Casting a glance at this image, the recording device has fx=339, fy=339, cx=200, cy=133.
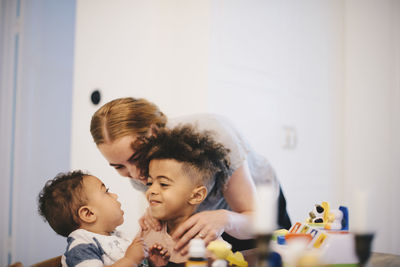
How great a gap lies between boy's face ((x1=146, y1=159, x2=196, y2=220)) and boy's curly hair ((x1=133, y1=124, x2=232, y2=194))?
0.02 metres

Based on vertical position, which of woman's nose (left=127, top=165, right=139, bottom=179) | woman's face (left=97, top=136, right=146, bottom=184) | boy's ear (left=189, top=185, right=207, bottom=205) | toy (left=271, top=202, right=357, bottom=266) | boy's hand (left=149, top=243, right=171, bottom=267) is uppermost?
woman's face (left=97, top=136, right=146, bottom=184)

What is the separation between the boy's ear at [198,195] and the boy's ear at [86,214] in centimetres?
23

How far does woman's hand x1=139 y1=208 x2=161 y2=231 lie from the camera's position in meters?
0.82

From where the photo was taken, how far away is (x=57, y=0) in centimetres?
102

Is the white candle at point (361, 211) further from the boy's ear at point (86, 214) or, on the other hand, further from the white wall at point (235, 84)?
the boy's ear at point (86, 214)

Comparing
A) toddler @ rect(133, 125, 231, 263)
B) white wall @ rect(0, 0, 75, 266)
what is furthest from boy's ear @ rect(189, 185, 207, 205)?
white wall @ rect(0, 0, 75, 266)

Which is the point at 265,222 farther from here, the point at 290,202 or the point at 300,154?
the point at 300,154

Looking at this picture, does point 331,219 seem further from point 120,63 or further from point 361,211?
point 120,63

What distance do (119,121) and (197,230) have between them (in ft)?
1.09

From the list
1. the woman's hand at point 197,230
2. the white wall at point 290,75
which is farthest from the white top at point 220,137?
the white wall at point 290,75

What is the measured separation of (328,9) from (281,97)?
2.24 ft

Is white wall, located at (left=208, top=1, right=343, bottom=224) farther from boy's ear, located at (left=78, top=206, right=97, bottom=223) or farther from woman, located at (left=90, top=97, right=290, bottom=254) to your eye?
boy's ear, located at (left=78, top=206, right=97, bottom=223)

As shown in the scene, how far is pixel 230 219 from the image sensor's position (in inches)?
33.6

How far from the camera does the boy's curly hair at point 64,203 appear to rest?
0.71 m
